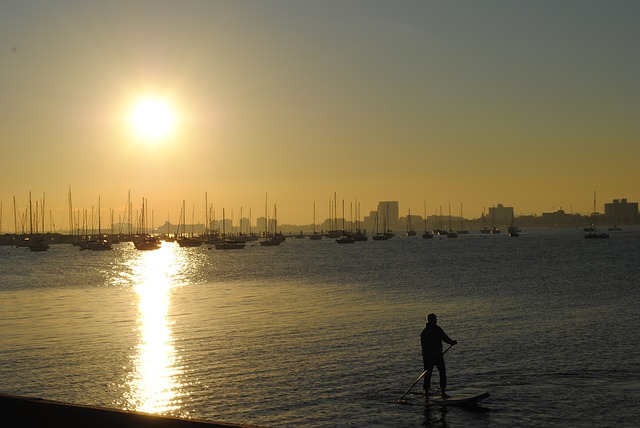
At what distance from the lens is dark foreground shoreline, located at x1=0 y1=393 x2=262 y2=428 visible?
12.5 metres

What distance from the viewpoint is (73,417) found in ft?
43.3

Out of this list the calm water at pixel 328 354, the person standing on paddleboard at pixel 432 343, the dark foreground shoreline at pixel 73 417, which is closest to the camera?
the dark foreground shoreline at pixel 73 417

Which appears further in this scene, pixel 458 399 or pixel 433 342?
pixel 458 399

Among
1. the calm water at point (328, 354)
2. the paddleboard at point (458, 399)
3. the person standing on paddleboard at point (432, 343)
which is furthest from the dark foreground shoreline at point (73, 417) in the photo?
the paddleboard at point (458, 399)

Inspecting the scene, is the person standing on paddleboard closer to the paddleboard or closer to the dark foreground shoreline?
the paddleboard

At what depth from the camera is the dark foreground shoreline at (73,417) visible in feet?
41.0

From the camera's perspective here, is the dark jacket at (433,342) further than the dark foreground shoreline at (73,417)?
Yes

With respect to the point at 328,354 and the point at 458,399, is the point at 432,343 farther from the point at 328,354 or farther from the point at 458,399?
the point at 328,354

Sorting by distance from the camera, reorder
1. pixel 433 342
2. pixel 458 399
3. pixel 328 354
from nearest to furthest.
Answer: pixel 433 342 < pixel 458 399 < pixel 328 354

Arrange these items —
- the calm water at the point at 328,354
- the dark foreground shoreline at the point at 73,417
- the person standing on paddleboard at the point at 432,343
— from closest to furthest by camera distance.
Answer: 1. the dark foreground shoreline at the point at 73,417
2. the calm water at the point at 328,354
3. the person standing on paddleboard at the point at 432,343

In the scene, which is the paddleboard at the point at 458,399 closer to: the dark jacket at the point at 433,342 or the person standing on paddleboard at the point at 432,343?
the person standing on paddleboard at the point at 432,343

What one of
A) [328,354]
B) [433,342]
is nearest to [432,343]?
[433,342]

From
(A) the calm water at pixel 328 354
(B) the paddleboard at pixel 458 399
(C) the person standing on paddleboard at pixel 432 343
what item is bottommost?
(A) the calm water at pixel 328 354

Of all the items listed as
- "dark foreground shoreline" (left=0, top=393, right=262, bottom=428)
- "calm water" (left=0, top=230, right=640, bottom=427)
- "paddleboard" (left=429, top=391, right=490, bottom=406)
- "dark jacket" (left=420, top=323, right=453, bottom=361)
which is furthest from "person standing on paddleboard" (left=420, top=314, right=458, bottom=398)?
"dark foreground shoreline" (left=0, top=393, right=262, bottom=428)
